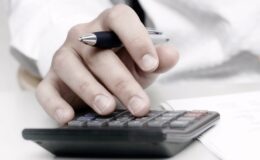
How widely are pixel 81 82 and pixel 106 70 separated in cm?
3

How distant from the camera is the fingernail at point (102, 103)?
426 millimetres

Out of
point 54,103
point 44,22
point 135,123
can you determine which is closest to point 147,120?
point 135,123

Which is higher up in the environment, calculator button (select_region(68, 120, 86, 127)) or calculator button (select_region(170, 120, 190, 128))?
calculator button (select_region(170, 120, 190, 128))

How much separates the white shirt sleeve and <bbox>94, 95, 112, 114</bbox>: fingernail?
10.5 inches

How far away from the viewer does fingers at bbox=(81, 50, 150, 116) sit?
0.42 meters

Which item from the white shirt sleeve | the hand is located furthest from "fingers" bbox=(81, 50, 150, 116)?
the white shirt sleeve

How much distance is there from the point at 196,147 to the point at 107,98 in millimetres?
93

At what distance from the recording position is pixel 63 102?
48 centimetres

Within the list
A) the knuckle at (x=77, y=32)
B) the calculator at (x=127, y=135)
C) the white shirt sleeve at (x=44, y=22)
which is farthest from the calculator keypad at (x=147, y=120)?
the white shirt sleeve at (x=44, y=22)

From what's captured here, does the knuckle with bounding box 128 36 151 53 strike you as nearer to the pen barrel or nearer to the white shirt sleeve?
the pen barrel

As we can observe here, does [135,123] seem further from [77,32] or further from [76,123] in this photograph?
[77,32]

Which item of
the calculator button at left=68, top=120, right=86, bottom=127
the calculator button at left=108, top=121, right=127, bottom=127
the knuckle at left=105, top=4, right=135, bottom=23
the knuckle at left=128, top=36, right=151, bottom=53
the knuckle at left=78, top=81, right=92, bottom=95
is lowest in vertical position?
the calculator button at left=68, top=120, right=86, bottom=127

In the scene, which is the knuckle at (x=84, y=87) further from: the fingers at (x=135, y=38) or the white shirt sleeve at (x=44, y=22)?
the white shirt sleeve at (x=44, y=22)

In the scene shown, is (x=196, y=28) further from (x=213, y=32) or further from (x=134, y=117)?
(x=134, y=117)
